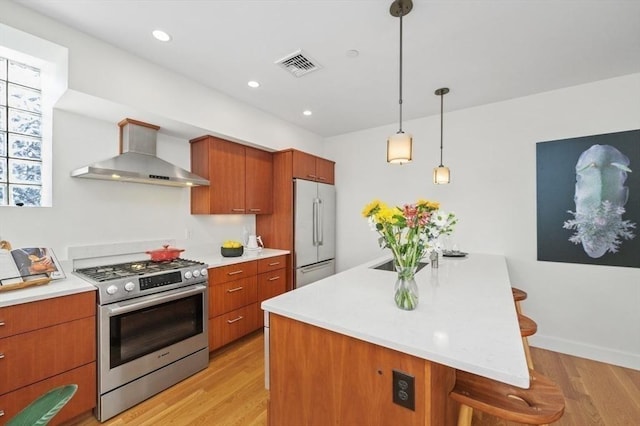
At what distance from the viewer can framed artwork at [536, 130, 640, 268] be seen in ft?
8.23

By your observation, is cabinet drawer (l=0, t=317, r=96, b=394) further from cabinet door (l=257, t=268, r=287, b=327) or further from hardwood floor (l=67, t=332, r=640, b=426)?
cabinet door (l=257, t=268, r=287, b=327)

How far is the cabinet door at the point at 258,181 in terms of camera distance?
335 cm

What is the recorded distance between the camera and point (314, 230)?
377 centimetres

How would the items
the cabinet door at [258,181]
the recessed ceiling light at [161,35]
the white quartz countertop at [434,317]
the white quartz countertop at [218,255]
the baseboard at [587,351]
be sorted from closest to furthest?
the white quartz countertop at [434,317] < the recessed ceiling light at [161,35] < the baseboard at [587,351] < the white quartz countertop at [218,255] < the cabinet door at [258,181]

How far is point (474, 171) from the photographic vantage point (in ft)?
10.7

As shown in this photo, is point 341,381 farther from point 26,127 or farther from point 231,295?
point 26,127

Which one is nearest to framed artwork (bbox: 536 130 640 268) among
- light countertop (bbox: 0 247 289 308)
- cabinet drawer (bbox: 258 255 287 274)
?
cabinet drawer (bbox: 258 255 287 274)

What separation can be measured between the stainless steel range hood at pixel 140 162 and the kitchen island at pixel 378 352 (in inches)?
69.6

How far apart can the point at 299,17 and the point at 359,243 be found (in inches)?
118

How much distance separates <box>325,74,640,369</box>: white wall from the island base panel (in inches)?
92.2

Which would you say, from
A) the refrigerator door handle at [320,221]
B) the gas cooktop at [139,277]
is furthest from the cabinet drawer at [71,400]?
the refrigerator door handle at [320,221]

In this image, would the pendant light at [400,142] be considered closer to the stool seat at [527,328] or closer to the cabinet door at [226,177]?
the stool seat at [527,328]

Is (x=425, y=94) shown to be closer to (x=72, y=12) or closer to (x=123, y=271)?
(x=72, y=12)

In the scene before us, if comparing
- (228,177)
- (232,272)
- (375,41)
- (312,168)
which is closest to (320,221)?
(312,168)
